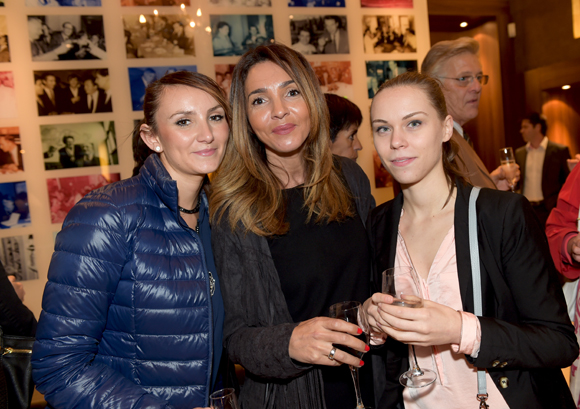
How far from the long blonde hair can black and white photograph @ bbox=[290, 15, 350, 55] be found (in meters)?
2.14

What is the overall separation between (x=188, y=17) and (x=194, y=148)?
8.10ft

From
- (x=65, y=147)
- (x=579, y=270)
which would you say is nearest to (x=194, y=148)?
(x=579, y=270)

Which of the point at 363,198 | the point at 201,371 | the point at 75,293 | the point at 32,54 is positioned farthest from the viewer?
the point at 32,54

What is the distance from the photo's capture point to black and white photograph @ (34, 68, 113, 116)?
3.54m

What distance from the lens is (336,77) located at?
4.21m

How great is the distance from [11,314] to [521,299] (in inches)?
83.4

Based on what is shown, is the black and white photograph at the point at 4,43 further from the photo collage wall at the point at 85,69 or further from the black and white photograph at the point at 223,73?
the black and white photograph at the point at 223,73

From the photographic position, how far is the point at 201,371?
1.65m

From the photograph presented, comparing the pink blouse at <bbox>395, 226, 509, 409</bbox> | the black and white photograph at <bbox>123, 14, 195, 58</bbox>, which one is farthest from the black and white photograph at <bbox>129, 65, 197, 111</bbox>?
the pink blouse at <bbox>395, 226, 509, 409</bbox>

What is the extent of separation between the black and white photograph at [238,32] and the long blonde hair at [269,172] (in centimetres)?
196

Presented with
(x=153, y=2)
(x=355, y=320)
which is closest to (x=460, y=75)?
(x=355, y=320)

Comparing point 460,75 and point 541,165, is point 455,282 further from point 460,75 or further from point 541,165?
point 541,165

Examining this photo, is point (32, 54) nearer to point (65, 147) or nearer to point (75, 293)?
point (65, 147)

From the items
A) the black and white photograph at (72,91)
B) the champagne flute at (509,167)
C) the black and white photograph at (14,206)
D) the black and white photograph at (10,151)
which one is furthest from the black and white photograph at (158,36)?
the champagne flute at (509,167)
